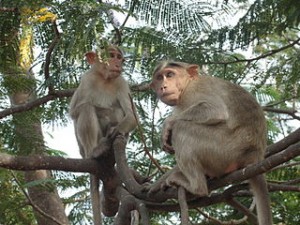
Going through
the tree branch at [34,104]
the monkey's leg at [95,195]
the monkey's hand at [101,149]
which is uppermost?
the tree branch at [34,104]

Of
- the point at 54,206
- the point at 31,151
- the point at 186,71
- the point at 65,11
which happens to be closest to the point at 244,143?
the point at 186,71

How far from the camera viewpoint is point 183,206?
4.48 metres

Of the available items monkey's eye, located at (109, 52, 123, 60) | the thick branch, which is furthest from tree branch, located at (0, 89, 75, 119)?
the thick branch

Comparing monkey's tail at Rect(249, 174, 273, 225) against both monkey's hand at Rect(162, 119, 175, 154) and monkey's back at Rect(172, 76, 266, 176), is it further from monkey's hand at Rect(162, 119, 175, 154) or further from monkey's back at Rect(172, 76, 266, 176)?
monkey's hand at Rect(162, 119, 175, 154)

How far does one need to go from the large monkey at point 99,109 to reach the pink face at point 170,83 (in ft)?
4.09

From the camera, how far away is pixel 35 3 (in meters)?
3.83

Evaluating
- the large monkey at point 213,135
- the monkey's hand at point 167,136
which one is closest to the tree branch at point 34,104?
the large monkey at point 213,135

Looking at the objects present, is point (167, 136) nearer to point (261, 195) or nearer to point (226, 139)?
point (226, 139)

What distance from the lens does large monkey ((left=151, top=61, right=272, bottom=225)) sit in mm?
5070

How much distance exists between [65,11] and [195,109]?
196cm

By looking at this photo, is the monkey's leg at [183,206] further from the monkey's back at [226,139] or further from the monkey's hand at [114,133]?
the monkey's hand at [114,133]

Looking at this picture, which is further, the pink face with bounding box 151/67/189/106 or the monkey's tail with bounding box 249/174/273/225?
the pink face with bounding box 151/67/189/106

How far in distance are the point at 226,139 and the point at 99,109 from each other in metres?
3.20

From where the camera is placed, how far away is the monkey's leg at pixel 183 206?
13.7 feet
